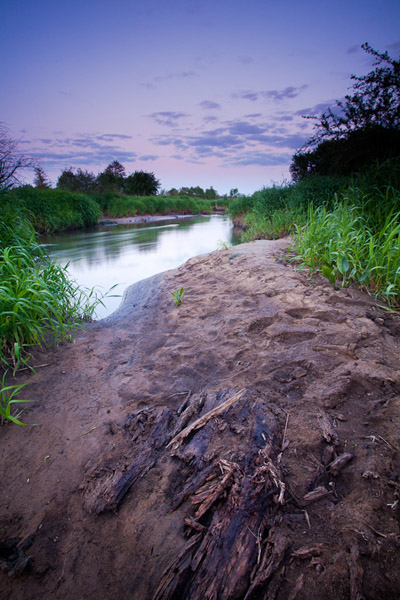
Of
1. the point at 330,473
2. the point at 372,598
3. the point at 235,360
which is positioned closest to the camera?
the point at 372,598

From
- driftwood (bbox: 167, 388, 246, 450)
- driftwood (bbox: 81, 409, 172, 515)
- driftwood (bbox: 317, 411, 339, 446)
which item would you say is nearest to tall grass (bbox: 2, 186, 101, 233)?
driftwood (bbox: 81, 409, 172, 515)

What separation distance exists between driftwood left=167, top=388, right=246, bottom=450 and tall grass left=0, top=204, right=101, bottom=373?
1.39m

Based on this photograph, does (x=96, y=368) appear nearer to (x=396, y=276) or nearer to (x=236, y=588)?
(x=236, y=588)

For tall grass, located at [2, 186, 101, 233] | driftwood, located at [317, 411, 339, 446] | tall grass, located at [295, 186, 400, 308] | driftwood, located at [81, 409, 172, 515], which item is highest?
tall grass, located at [2, 186, 101, 233]

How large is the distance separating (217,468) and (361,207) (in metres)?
3.39

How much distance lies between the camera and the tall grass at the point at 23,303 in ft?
7.53

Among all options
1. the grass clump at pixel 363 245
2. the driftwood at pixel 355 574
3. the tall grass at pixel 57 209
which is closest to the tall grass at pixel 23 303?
the driftwood at pixel 355 574

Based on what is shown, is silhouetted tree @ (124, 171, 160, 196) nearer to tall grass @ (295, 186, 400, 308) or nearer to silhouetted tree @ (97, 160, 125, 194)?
silhouetted tree @ (97, 160, 125, 194)

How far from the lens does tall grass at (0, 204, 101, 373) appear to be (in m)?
2.29

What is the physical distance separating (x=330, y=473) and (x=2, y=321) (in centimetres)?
246

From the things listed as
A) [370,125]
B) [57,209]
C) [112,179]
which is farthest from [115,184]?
[370,125]

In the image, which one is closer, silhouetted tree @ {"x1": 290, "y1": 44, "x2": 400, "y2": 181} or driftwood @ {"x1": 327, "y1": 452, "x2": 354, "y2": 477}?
driftwood @ {"x1": 327, "y1": 452, "x2": 354, "y2": 477}

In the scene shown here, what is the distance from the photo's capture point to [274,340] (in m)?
2.26

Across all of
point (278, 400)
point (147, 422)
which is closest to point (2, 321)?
point (147, 422)
